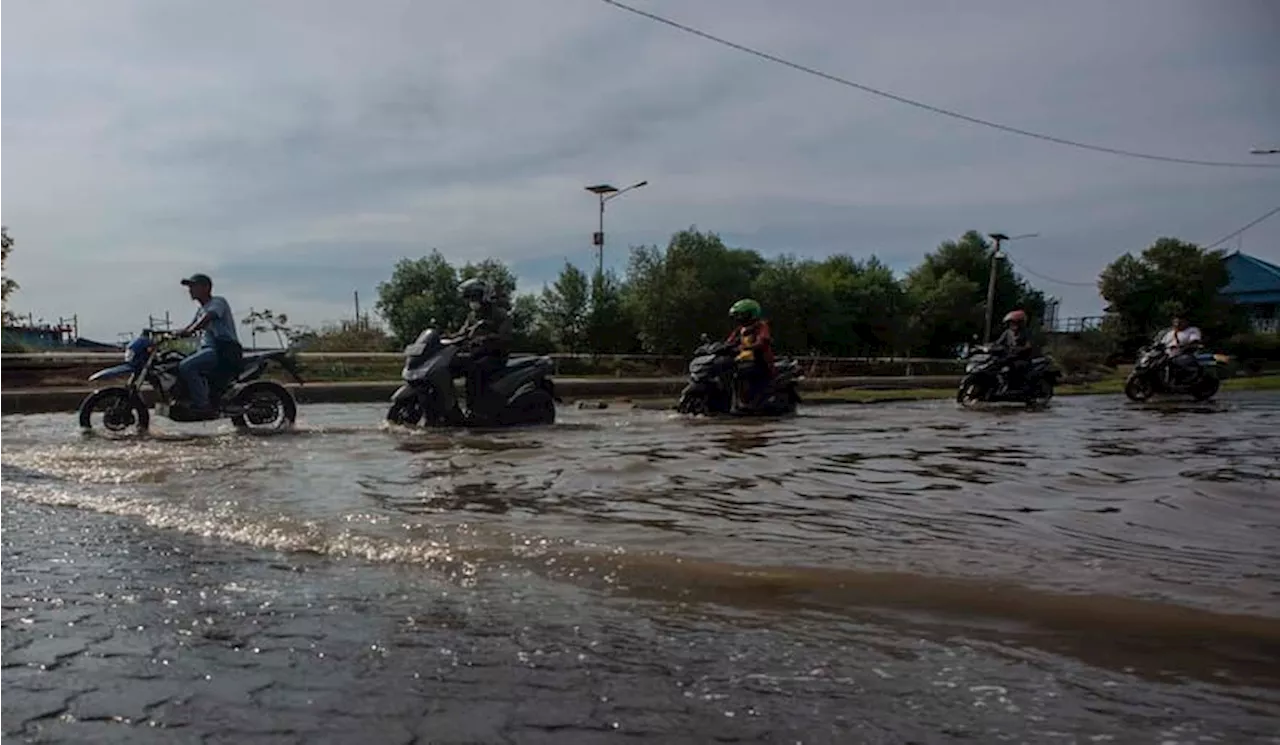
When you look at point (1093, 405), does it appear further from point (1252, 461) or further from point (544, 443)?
point (544, 443)

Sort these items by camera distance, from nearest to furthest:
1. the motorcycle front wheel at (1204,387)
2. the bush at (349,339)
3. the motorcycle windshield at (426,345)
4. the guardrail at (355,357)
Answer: the motorcycle windshield at (426,345) < the motorcycle front wheel at (1204,387) < the guardrail at (355,357) < the bush at (349,339)

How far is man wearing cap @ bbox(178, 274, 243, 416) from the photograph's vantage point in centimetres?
1033

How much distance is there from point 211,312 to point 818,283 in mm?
29170

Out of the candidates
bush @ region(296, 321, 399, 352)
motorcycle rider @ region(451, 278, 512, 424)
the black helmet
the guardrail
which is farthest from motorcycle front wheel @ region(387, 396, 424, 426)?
bush @ region(296, 321, 399, 352)

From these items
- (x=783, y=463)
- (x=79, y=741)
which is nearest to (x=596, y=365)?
(x=783, y=463)

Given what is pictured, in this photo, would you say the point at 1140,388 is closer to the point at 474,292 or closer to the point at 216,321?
the point at 474,292

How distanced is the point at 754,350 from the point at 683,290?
66.6 ft

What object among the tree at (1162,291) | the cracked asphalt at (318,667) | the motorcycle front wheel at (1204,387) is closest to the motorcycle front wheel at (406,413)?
the cracked asphalt at (318,667)

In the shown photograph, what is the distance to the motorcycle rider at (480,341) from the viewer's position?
1091cm

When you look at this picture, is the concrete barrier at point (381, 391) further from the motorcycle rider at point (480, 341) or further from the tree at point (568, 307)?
the tree at point (568, 307)

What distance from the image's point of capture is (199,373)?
10.4 meters

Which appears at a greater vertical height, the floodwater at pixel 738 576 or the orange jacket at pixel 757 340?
the orange jacket at pixel 757 340

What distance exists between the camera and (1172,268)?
43.9 meters

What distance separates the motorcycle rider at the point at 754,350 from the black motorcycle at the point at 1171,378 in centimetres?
758
